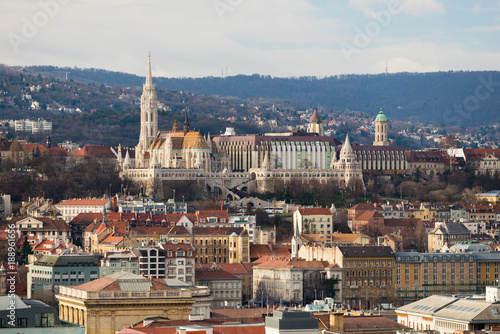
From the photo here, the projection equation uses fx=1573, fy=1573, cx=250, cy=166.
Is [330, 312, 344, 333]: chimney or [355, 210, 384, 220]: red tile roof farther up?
[355, 210, 384, 220]: red tile roof

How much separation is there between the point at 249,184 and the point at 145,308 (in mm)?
86648

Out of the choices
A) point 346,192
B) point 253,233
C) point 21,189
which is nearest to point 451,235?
point 253,233

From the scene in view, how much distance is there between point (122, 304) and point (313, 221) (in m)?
64.5

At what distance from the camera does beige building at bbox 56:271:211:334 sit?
199 ft

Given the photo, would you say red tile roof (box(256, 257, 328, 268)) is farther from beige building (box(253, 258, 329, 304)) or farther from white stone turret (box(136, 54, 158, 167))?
white stone turret (box(136, 54, 158, 167))

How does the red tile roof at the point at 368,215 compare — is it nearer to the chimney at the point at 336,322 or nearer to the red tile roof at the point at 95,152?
the red tile roof at the point at 95,152

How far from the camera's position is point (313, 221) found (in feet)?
408

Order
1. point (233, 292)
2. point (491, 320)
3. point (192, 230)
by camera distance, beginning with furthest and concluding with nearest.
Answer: point (192, 230), point (233, 292), point (491, 320)

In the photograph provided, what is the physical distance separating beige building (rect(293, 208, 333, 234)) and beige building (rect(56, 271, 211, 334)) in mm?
60587

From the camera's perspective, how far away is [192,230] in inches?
4412

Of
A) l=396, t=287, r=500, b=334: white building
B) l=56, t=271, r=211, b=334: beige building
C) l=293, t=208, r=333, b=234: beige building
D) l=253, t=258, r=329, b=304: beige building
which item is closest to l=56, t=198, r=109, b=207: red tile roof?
l=293, t=208, r=333, b=234: beige building

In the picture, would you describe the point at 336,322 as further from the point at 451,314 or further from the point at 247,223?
the point at 247,223

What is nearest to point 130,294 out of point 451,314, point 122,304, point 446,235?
point 122,304

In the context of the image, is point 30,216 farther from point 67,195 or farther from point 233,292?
point 233,292
